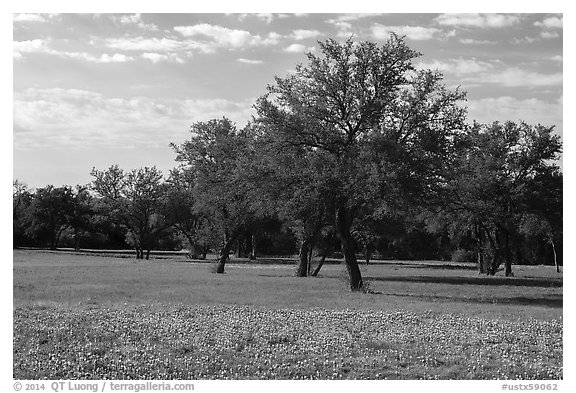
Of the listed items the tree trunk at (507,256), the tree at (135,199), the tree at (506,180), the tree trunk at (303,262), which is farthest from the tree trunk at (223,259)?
the tree at (135,199)

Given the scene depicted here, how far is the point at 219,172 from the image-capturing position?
4603 cm

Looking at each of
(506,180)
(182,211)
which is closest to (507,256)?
(506,180)

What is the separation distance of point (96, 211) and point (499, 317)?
83.3 meters

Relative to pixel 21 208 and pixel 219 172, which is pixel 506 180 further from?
pixel 21 208

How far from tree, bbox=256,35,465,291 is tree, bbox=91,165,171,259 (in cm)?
6462

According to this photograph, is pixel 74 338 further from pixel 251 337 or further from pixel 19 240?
pixel 19 240

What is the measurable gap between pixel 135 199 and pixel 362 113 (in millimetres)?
69323

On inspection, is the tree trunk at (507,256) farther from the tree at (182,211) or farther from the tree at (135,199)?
the tree at (135,199)

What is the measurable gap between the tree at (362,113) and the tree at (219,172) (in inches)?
562

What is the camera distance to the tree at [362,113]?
28.0 metres

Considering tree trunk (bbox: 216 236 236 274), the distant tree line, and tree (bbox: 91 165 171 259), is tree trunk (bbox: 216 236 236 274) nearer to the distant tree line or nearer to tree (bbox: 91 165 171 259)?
the distant tree line

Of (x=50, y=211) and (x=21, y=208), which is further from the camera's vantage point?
(x=50, y=211)

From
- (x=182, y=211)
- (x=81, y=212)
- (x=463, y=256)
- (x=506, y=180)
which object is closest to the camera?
(x=506, y=180)
